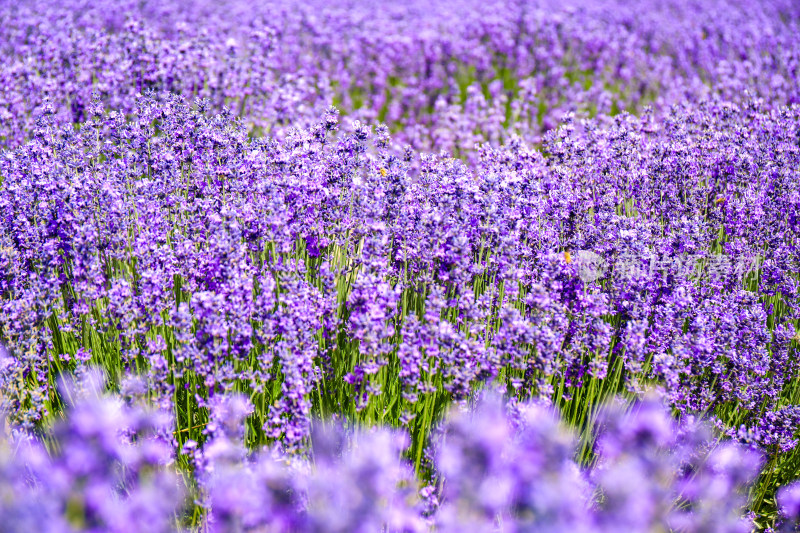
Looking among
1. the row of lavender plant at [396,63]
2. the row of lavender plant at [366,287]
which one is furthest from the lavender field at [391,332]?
the row of lavender plant at [396,63]

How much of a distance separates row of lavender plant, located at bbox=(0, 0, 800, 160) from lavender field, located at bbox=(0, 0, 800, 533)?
122cm

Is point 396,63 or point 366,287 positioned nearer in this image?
point 366,287

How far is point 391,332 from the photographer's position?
2529mm

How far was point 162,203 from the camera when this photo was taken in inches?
138

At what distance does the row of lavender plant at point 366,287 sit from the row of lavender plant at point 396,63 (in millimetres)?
2041

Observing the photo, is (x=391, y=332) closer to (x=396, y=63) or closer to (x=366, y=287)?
(x=366, y=287)

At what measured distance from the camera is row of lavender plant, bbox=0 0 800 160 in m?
5.86

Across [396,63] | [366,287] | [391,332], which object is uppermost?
[366,287]

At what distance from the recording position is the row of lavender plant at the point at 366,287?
2.59 metres

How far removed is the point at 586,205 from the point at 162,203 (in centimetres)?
254

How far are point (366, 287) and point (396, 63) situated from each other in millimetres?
7833

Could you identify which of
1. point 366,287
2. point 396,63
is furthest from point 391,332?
point 396,63

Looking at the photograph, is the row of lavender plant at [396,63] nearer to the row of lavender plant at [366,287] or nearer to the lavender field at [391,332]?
the lavender field at [391,332]

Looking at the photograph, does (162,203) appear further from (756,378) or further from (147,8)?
(147,8)
